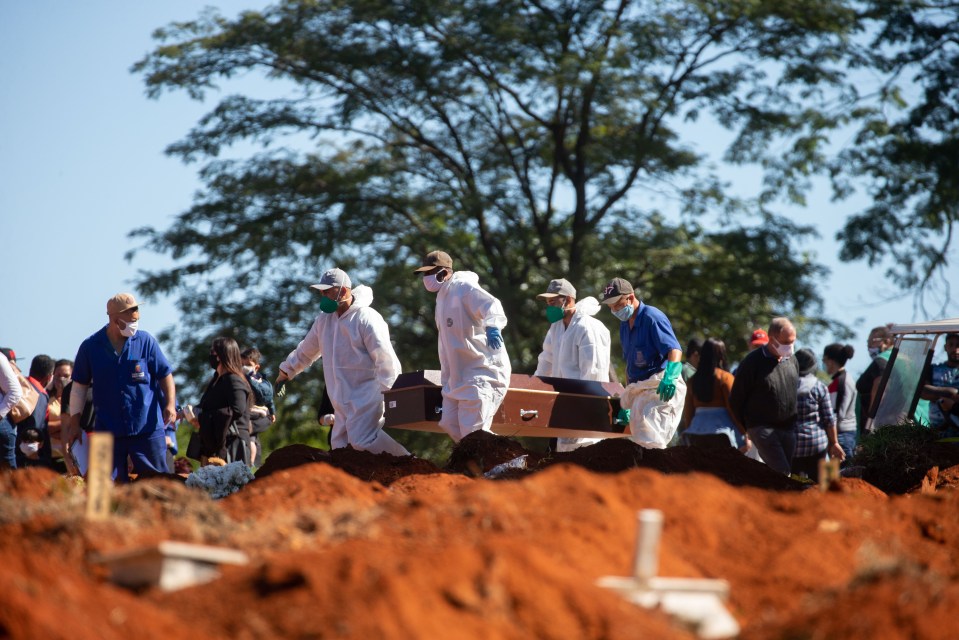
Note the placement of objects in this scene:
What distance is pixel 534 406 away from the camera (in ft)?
37.0

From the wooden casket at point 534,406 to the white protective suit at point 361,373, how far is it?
6.5 inches

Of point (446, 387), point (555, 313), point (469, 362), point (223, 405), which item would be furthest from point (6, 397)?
point (555, 313)

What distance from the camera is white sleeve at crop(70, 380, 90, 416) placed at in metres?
10.1

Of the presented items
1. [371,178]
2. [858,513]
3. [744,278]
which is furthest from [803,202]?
[858,513]

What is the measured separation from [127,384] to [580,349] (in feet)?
14.9

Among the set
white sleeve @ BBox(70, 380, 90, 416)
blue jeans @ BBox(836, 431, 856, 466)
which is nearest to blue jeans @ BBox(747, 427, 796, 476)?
blue jeans @ BBox(836, 431, 856, 466)

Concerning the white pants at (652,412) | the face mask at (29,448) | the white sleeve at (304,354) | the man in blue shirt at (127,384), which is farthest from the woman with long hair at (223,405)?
the white pants at (652,412)

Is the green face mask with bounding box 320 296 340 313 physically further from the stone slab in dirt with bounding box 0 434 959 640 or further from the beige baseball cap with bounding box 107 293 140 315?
the stone slab in dirt with bounding box 0 434 959 640

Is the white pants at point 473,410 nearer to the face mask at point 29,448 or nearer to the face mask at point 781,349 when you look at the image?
the face mask at point 781,349

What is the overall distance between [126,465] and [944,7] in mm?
15296

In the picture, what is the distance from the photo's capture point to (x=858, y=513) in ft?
20.2

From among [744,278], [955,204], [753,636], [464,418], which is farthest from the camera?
[744,278]

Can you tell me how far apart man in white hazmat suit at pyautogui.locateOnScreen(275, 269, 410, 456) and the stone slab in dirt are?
3.66 meters

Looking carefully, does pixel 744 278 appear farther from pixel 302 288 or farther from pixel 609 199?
pixel 302 288
